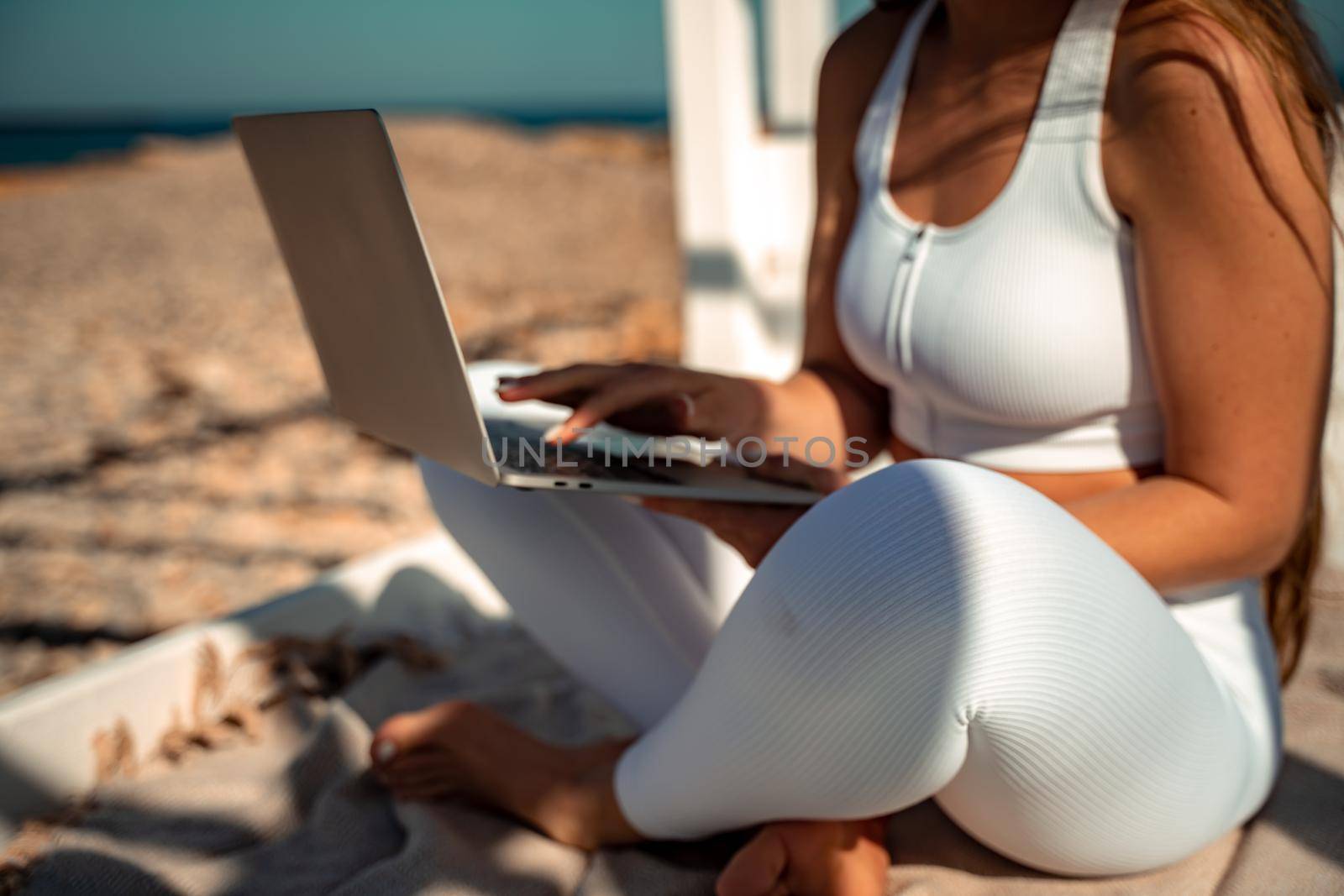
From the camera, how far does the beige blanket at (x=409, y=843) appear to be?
3.70 feet

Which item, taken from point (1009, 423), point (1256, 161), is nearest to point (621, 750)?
point (1009, 423)

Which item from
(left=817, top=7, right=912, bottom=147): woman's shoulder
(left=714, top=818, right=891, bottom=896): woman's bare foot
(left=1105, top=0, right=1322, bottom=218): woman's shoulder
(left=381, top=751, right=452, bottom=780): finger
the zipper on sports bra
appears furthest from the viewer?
(left=817, top=7, right=912, bottom=147): woman's shoulder

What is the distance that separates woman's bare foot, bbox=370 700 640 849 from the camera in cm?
121

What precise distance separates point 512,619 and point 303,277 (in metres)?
0.96

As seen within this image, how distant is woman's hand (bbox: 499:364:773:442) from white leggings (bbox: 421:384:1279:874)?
0.29 m

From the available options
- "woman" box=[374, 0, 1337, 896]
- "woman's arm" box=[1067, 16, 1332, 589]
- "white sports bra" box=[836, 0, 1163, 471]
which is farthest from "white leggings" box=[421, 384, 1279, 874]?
"white sports bra" box=[836, 0, 1163, 471]

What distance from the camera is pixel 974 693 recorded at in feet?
2.78

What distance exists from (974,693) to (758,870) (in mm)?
337

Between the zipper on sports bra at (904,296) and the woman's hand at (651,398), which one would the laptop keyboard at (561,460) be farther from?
the zipper on sports bra at (904,296)

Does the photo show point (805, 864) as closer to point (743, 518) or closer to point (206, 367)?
point (743, 518)

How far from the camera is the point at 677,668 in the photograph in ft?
4.37

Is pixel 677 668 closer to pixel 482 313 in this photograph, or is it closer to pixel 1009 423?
pixel 1009 423

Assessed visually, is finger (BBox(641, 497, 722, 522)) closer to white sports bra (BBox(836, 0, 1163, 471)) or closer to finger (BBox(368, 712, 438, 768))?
white sports bra (BBox(836, 0, 1163, 471))

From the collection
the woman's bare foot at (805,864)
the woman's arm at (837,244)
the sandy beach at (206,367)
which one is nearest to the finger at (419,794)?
the woman's bare foot at (805,864)
